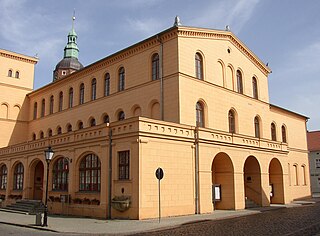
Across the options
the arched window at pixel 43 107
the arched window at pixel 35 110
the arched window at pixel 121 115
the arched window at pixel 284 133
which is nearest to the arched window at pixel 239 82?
the arched window at pixel 121 115

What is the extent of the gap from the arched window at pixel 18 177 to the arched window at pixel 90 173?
9.23m

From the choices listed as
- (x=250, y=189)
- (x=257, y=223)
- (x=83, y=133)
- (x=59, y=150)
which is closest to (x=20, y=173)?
(x=59, y=150)

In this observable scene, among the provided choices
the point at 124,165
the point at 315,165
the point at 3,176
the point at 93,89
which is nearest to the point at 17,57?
the point at 93,89

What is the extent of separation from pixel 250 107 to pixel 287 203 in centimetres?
859

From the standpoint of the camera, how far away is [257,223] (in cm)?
1639

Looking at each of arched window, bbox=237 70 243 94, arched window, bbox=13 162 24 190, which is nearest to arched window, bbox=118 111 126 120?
arched window, bbox=13 162 24 190

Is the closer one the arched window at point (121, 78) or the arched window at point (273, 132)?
the arched window at point (121, 78)

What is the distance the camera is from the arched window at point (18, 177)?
2896 cm

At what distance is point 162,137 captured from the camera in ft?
64.5

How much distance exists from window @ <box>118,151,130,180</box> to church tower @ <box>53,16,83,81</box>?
142ft

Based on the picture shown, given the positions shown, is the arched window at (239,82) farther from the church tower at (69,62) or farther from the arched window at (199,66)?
the church tower at (69,62)

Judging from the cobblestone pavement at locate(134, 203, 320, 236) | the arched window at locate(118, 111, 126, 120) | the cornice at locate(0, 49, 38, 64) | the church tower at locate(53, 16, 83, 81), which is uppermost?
the church tower at locate(53, 16, 83, 81)

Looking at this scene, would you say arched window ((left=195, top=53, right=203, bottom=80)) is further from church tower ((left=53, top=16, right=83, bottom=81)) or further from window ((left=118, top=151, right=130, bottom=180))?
church tower ((left=53, top=16, right=83, bottom=81))

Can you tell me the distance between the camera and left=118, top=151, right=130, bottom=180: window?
19.3 metres
